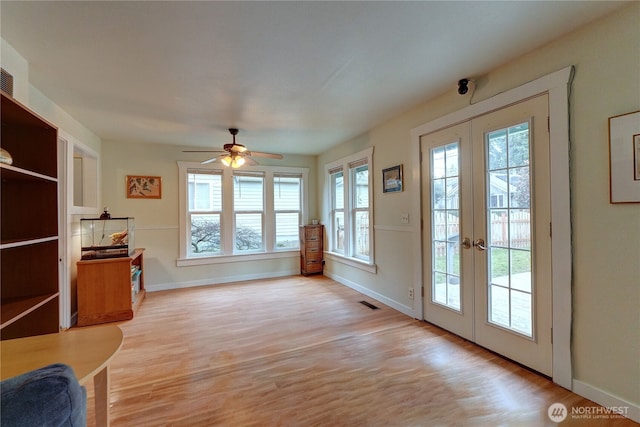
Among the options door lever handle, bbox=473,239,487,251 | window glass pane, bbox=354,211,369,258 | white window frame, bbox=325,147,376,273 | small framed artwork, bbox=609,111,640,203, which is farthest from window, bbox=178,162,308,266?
small framed artwork, bbox=609,111,640,203

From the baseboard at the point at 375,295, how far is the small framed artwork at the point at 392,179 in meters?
1.43

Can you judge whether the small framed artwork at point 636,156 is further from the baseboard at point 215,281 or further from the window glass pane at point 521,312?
the baseboard at point 215,281

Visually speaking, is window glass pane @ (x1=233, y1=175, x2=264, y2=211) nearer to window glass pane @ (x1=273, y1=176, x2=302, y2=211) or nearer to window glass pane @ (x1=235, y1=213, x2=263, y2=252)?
window glass pane @ (x1=235, y1=213, x2=263, y2=252)

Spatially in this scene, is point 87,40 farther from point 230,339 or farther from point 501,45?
point 501,45

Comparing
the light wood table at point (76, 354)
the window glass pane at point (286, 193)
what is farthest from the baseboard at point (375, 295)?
the light wood table at point (76, 354)

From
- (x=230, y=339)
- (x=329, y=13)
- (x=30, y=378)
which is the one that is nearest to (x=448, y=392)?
(x=230, y=339)

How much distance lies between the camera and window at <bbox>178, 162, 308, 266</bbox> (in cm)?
479

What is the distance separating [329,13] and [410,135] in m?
1.91

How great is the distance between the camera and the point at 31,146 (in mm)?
1732

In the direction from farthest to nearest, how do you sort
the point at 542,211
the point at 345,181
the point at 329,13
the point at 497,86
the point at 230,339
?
the point at 345,181
the point at 230,339
the point at 497,86
the point at 542,211
the point at 329,13

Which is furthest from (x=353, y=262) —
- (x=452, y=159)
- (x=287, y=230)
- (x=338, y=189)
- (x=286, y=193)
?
(x=452, y=159)

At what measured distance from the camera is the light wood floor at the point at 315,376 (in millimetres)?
1686

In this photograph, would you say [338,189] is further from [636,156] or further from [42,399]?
[42,399]

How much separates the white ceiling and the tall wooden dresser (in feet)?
8.45
